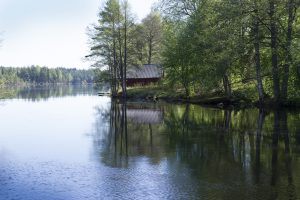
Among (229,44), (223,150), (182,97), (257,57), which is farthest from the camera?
(182,97)

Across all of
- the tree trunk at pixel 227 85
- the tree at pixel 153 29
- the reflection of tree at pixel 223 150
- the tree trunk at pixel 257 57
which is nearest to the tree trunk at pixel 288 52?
the tree trunk at pixel 257 57

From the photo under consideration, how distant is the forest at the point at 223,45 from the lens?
103 feet

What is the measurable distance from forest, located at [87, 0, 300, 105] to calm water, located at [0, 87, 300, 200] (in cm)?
983

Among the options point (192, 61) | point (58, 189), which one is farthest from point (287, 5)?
point (58, 189)

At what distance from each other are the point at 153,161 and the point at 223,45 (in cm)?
2157

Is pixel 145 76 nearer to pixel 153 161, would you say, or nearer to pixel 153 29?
pixel 153 29

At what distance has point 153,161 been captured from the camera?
14.3 m

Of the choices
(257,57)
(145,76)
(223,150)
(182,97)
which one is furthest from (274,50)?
(145,76)

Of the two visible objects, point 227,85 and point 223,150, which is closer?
point 223,150

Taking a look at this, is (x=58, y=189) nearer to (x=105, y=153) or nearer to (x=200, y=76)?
(x=105, y=153)

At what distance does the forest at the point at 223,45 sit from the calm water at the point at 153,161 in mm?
9835

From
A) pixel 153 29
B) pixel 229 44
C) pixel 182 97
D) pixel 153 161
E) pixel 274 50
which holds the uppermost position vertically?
pixel 153 29

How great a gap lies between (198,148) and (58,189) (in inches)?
292

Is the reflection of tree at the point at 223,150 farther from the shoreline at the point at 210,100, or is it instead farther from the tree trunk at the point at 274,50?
the shoreline at the point at 210,100
